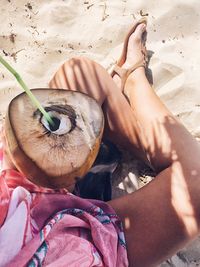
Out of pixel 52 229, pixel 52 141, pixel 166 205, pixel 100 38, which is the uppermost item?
pixel 100 38

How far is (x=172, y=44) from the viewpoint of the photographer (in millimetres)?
1938

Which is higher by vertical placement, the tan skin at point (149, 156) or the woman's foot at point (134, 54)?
the woman's foot at point (134, 54)

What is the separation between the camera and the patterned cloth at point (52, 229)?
950mm

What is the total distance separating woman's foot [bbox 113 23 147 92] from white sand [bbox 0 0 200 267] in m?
0.07

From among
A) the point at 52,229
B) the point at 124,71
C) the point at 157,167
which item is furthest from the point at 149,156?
the point at 52,229

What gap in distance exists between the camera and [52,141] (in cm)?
90

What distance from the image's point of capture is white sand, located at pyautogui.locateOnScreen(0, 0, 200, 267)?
1.84 metres

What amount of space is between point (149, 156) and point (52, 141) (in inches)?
27.5

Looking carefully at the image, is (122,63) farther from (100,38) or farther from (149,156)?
(149,156)

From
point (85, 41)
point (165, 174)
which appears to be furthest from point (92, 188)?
point (85, 41)

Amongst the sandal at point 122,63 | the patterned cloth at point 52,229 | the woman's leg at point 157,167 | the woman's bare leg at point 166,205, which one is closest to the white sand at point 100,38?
the sandal at point 122,63

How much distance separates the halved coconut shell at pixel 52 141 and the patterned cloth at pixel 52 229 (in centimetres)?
12

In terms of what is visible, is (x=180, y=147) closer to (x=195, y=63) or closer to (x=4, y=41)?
(x=195, y=63)

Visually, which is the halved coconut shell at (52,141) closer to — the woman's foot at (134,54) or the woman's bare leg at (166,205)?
the woman's bare leg at (166,205)
